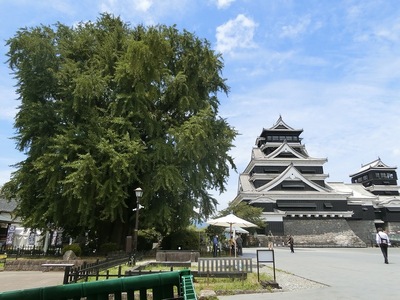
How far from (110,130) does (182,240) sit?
1046 cm

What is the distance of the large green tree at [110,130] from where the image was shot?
61.6 feet

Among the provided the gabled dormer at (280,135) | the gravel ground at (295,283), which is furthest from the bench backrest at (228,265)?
the gabled dormer at (280,135)

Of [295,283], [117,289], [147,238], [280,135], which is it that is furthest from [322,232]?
[117,289]

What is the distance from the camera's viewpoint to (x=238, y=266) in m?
10.6

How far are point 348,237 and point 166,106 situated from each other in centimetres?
3610

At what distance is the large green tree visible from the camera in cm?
1877

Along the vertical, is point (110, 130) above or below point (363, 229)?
above

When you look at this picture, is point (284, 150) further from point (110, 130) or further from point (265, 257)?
point (265, 257)

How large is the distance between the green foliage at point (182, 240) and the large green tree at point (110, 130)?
1.83 metres

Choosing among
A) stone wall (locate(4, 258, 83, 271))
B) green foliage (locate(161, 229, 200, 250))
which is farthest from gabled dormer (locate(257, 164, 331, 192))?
stone wall (locate(4, 258, 83, 271))

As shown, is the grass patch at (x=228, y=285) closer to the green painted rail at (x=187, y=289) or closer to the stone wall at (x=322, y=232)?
the green painted rail at (x=187, y=289)

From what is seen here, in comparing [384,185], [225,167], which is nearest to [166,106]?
[225,167]

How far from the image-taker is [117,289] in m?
2.86

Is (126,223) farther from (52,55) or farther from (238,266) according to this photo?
(238,266)
